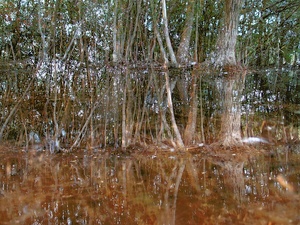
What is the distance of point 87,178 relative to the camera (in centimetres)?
236

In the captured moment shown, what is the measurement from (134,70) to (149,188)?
447 centimetres

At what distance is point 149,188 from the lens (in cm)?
213

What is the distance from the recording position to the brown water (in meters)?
1.72

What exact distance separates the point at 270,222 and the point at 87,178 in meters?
1.48

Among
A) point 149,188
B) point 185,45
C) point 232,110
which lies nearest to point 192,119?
point 232,110

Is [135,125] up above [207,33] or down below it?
below

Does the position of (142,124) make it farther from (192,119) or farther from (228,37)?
(228,37)

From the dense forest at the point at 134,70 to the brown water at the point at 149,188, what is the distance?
1.39 ft

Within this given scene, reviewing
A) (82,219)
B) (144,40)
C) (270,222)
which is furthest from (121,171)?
(144,40)

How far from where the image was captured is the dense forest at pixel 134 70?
342 cm

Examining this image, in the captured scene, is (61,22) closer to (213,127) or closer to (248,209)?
(213,127)

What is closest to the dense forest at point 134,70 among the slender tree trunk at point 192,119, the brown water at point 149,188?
the slender tree trunk at point 192,119

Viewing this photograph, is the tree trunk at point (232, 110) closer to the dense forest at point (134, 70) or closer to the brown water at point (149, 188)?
the dense forest at point (134, 70)

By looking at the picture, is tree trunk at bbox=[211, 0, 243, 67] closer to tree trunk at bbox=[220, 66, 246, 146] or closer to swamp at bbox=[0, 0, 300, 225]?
swamp at bbox=[0, 0, 300, 225]
